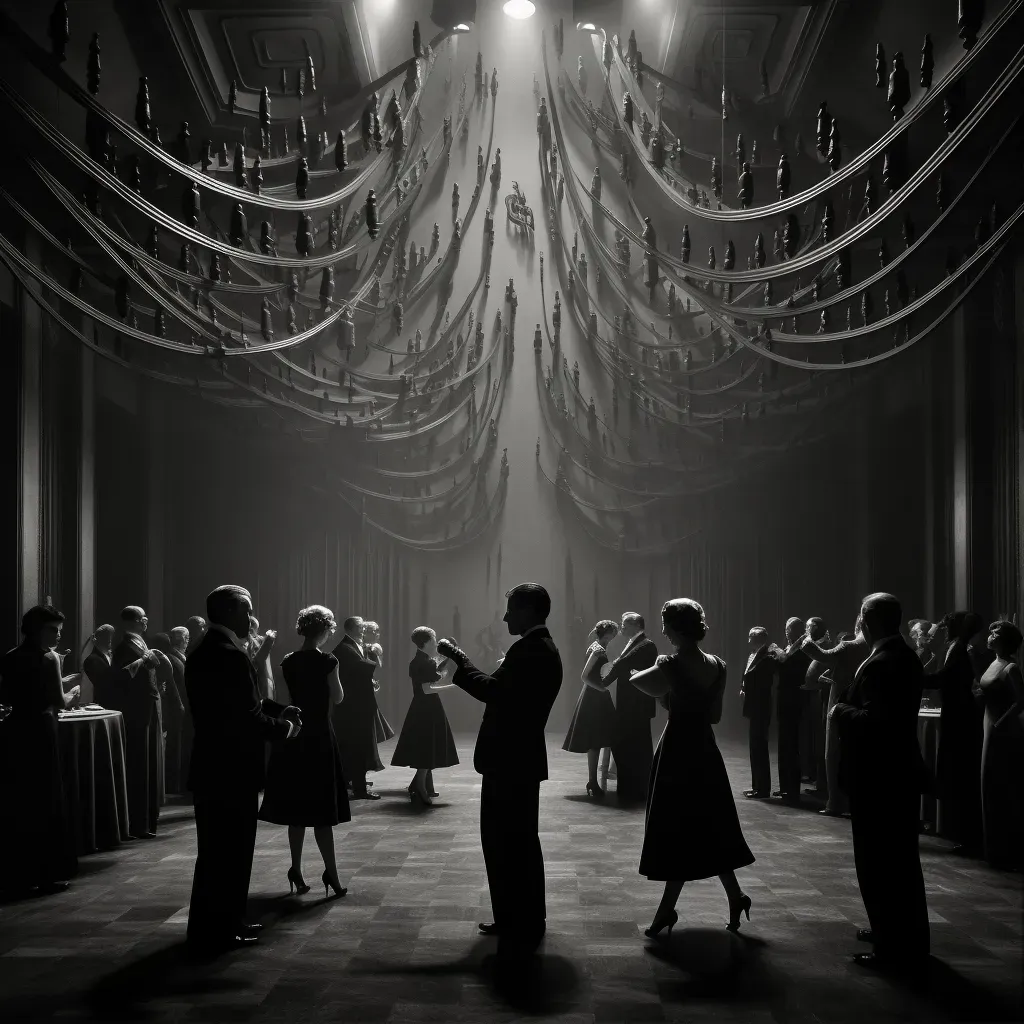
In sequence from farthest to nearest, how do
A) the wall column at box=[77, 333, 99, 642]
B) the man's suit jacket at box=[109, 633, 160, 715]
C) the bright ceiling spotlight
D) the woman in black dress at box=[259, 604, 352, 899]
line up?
the bright ceiling spotlight → the wall column at box=[77, 333, 99, 642] → the man's suit jacket at box=[109, 633, 160, 715] → the woman in black dress at box=[259, 604, 352, 899]

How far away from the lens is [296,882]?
532 cm

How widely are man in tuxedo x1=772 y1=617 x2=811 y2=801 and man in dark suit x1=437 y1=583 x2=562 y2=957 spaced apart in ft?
13.8

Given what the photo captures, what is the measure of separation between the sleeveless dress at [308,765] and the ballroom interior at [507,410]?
46 centimetres

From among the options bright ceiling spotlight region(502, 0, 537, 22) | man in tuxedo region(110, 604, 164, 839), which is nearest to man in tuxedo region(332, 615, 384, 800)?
man in tuxedo region(110, 604, 164, 839)

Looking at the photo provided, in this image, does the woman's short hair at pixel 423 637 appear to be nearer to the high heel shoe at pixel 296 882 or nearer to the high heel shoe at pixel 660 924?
the high heel shoe at pixel 296 882

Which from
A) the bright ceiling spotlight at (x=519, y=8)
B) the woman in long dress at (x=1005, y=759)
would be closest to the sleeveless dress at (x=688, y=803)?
the woman in long dress at (x=1005, y=759)

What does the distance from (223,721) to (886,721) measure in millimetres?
2574

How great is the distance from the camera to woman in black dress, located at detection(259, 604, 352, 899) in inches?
201

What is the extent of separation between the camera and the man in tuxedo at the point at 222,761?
429cm

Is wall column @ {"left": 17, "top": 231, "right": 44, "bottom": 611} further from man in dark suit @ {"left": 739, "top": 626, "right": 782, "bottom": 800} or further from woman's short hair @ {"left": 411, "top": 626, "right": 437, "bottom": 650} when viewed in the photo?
man in dark suit @ {"left": 739, "top": 626, "right": 782, "bottom": 800}

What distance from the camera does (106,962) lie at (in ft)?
13.9

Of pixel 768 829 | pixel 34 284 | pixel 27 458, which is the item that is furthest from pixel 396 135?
pixel 768 829

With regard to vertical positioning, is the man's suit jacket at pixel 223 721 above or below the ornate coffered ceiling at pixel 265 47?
below

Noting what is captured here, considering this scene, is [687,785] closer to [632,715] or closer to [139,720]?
[632,715]
